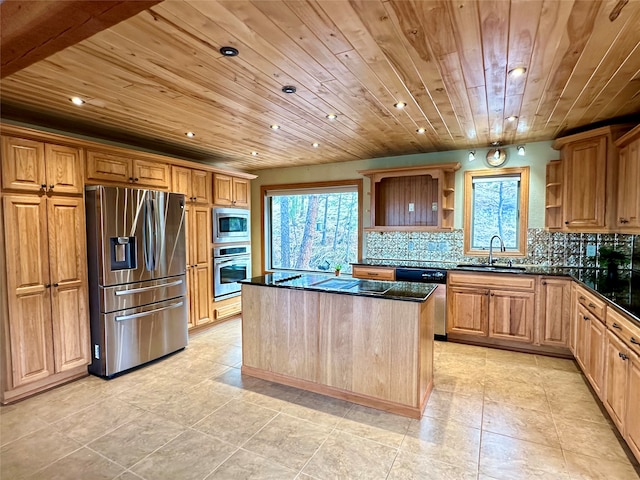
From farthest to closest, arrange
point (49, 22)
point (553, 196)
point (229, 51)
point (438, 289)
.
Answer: point (438, 289), point (553, 196), point (229, 51), point (49, 22)

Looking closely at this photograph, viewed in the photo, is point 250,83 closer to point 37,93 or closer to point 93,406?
point 37,93

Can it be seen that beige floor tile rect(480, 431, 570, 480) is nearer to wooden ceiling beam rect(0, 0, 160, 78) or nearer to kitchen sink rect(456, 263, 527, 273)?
kitchen sink rect(456, 263, 527, 273)

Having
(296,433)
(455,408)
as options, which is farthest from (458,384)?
(296,433)

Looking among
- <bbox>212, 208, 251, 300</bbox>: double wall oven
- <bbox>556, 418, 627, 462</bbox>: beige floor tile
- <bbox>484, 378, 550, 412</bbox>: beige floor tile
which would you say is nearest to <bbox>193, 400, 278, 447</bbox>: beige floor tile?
<bbox>484, 378, 550, 412</bbox>: beige floor tile

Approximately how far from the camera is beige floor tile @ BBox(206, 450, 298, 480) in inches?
76.2

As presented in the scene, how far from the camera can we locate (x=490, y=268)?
408cm

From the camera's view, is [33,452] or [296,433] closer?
[33,452]

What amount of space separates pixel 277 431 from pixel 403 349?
1.09 meters

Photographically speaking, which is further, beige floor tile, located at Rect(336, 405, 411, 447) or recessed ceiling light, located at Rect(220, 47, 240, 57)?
beige floor tile, located at Rect(336, 405, 411, 447)

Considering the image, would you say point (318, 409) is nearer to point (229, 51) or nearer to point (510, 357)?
point (510, 357)

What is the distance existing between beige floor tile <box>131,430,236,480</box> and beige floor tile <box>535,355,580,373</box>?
10.5 feet

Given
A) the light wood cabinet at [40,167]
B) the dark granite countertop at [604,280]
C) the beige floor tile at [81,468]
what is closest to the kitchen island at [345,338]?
the dark granite countertop at [604,280]

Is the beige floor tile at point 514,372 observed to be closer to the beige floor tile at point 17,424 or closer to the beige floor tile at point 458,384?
the beige floor tile at point 458,384

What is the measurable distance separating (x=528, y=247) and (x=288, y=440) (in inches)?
145
